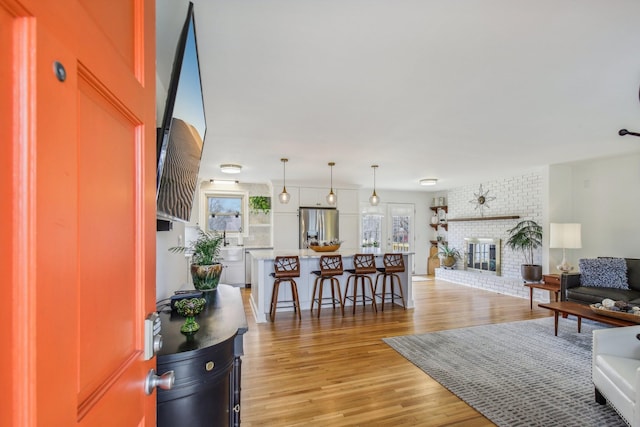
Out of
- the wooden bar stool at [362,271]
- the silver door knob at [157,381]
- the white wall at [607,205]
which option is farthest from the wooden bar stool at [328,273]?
the white wall at [607,205]

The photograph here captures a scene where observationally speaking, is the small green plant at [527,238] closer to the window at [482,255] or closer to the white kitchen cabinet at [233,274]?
the window at [482,255]

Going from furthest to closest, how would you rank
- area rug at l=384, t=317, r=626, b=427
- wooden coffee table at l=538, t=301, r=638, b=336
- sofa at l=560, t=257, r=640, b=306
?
sofa at l=560, t=257, r=640, b=306 < wooden coffee table at l=538, t=301, r=638, b=336 < area rug at l=384, t=317, r=626, b=427

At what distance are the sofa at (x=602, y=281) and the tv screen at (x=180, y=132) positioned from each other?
16.8ft

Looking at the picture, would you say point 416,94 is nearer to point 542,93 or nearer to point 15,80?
point 542,93

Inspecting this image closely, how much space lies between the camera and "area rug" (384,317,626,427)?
7.34 feet

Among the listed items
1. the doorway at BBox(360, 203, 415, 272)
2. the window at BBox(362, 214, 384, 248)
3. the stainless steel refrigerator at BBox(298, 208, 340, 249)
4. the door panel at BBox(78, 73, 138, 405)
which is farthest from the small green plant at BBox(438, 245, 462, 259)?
the door panel at BBox(78, 73, 138, 405)

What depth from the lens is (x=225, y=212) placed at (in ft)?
24.1

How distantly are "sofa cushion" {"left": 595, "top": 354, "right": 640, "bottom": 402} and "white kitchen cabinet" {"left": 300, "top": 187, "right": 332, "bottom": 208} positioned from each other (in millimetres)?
5584

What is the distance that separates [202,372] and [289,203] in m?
6.00

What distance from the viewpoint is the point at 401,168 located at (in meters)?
5.67

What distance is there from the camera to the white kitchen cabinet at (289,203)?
7.04 m

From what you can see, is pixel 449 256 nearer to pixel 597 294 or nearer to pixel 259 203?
pixel 597 294

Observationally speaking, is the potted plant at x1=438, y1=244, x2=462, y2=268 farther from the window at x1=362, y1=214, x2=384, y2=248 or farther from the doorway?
the window at x1=362, y1=214, x2=384, y2=248

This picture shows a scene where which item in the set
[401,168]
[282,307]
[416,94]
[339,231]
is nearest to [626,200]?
[401,168]
